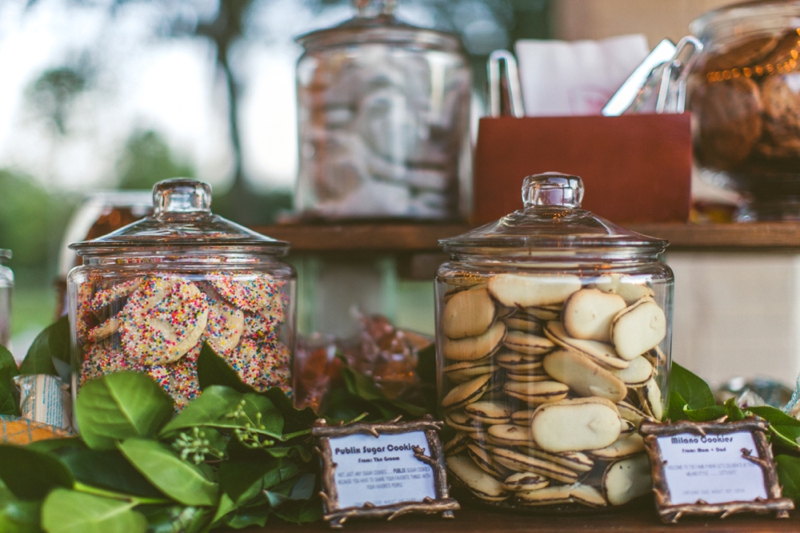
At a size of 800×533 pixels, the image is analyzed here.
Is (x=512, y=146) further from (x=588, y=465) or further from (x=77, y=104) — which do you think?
(x=77, y=104)

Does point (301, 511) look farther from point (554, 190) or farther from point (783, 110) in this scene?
point (783, 110)

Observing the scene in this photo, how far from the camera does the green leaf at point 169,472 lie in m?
0.45

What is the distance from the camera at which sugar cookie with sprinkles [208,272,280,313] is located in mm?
561

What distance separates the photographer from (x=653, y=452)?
49 cm

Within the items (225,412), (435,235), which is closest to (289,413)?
(225,412)

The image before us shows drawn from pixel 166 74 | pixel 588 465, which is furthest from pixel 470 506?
pixel 166 74

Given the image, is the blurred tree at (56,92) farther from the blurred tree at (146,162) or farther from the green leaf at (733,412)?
the green leaf at (733,412)

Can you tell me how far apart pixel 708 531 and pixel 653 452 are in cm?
6

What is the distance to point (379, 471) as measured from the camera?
498 mm

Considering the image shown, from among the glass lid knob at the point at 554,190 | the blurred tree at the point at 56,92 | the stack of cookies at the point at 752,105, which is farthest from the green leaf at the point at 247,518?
the blurred tree at the point at 56,92

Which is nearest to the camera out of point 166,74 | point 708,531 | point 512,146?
point 708,531

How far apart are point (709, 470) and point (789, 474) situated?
79 millimetres

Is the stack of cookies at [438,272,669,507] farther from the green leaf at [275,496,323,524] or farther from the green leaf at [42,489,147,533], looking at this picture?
the green leaf at [42,489,147,533]

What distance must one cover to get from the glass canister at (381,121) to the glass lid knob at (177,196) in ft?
0.69
